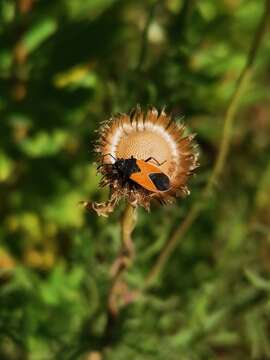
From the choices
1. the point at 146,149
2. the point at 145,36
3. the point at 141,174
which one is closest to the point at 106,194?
the point at 145,36

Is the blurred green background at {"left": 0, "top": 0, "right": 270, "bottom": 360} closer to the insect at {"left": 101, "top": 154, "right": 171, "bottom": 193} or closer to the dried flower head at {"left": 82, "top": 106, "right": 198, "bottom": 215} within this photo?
the dried flower head at {"left": 82, "top": 106, "right": 198, "bottom": 215}

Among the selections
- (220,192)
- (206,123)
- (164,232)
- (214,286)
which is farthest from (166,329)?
(206,123)

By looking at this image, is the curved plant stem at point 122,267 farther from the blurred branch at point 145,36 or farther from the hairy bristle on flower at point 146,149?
the blurred branch at point 145,36

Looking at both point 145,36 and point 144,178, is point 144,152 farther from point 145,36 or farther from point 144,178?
point 145,36

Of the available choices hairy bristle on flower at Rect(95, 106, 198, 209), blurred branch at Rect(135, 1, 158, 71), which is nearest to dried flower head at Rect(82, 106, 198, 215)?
hairy bristle on flower at Rect(95, 106, 198, 209)

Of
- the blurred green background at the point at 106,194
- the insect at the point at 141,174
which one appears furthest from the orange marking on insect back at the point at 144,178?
the blurred green background at the point at 106,194

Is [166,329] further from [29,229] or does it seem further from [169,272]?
[29,229]
